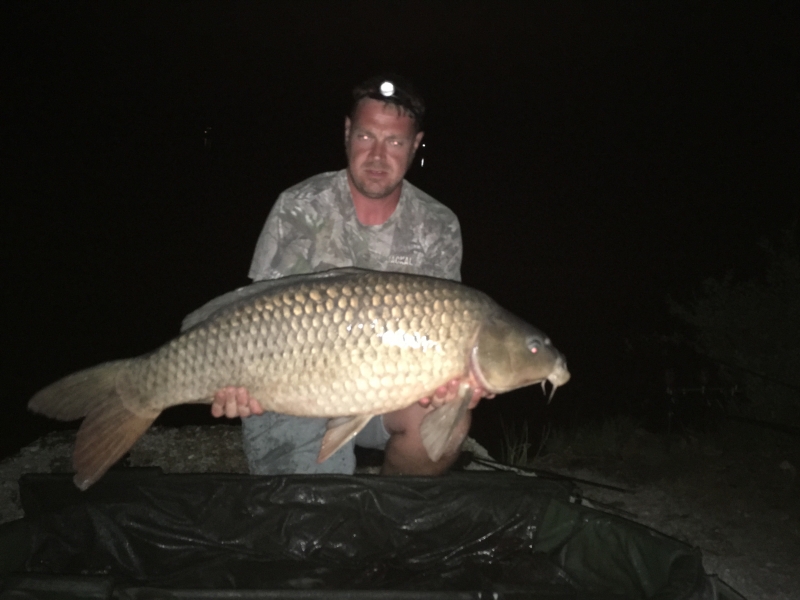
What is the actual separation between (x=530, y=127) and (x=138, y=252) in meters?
31.6

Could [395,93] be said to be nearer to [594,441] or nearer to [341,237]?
[341,237]

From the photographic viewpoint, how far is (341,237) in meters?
2.21

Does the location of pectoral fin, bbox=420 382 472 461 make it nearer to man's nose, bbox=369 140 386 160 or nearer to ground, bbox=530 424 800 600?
ground, bbox=530 424 800 600

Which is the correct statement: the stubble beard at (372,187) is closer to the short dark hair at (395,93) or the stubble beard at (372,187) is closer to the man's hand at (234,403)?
the short dark hair at (395,93)

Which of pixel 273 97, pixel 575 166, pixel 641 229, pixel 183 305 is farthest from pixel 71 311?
pixel 273 97

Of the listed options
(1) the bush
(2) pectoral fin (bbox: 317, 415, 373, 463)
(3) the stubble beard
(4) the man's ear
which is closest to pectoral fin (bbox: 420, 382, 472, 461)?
(2) pectoral fin (bbox: 317, 415, 373, 463)

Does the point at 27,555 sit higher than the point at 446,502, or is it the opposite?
the point at 446,502

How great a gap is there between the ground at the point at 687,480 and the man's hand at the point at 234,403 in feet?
2.33

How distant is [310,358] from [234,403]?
0.27 metres

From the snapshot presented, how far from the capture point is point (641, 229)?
15.1 meters

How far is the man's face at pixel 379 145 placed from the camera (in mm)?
2123

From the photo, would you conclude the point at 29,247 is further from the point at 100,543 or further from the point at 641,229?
the point at 641,229

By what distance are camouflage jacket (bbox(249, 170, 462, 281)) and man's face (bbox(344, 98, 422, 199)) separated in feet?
0.44

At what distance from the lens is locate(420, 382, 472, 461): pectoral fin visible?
171cm
